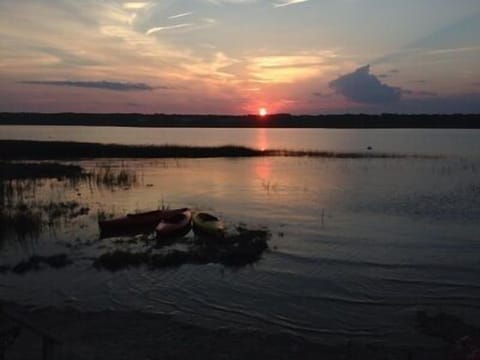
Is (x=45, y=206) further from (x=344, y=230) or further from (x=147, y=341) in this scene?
(x=147, y=341)

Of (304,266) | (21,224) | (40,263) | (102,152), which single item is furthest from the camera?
(102,152)

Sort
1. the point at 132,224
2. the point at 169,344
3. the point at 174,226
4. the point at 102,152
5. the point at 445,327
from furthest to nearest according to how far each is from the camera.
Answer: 1. the point at 102,152
2. the point at 132,224
3. the point at 174,226
4. the point at 445,327
5. the point at 169,344

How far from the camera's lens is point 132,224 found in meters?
22.2

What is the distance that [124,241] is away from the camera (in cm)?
1998

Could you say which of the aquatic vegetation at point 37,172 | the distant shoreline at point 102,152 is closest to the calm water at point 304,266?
the aquatic vegetation at point 37,172

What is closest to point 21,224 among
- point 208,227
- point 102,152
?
point 208,227

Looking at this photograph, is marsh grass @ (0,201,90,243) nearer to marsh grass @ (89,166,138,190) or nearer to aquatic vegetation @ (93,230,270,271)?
aquatic vegetation @ (93,230,270,271)

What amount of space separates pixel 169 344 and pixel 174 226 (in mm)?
10575

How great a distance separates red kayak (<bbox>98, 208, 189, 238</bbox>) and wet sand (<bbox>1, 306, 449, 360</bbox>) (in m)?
9.56

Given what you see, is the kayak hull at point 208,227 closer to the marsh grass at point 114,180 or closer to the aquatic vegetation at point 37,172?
the marsh grass at point 114,180

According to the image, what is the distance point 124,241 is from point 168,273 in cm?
497

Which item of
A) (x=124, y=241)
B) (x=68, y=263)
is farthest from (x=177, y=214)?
(x=68, y=263)

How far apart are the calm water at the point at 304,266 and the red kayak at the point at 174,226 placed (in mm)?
1618

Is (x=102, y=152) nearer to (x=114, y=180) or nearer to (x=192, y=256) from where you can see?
(x=114, y=180)
